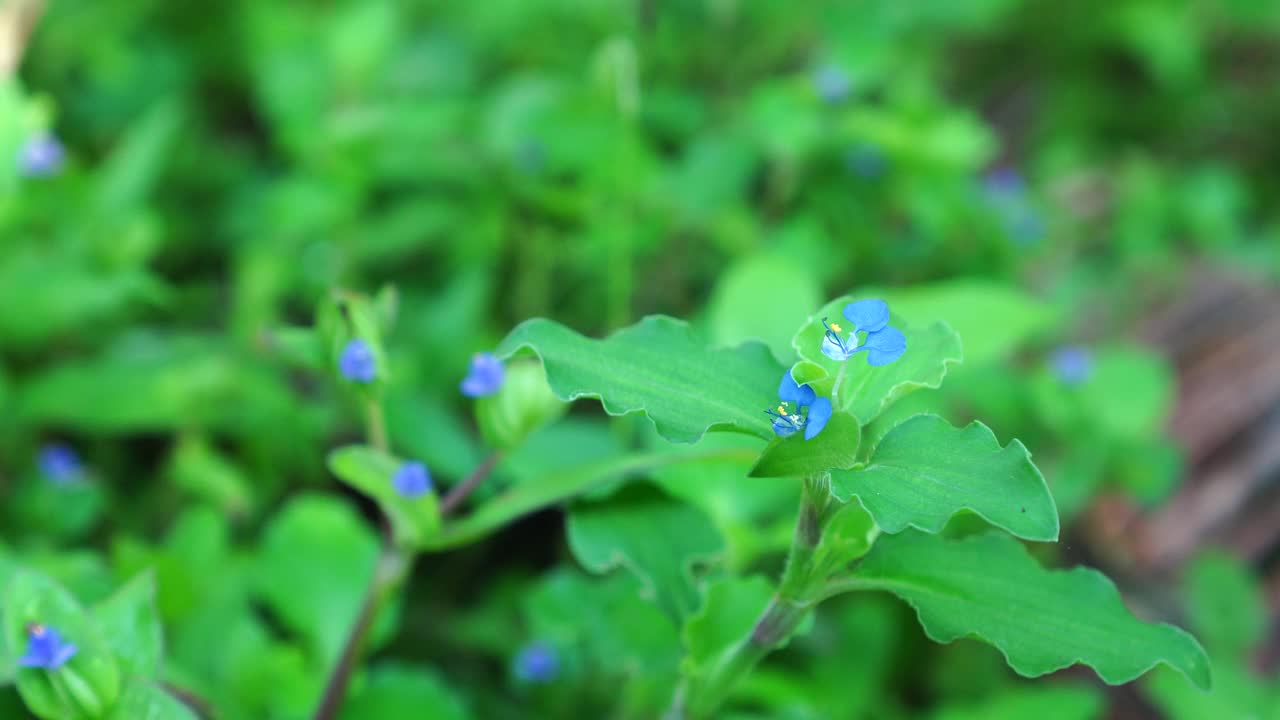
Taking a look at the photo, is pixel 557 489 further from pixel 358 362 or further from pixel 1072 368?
pixel 1072 368

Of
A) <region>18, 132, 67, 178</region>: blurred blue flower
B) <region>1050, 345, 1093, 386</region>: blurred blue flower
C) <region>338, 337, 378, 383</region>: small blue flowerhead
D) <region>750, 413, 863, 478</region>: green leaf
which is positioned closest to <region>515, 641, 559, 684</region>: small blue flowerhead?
<region>338, 337, 378, 383</region>: small blue flowerhead

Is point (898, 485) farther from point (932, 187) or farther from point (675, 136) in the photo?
point (675, 136)

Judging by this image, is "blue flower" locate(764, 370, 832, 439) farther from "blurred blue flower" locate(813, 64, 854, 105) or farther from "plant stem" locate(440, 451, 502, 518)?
"blurred blue flower" locate(813, 64, 854, 105)

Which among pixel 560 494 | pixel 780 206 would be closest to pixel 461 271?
pixel 780 206

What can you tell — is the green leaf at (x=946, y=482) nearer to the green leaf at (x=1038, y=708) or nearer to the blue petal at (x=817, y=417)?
the blue petal at (x=817, y=417)

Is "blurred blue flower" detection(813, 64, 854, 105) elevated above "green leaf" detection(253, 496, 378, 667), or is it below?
above

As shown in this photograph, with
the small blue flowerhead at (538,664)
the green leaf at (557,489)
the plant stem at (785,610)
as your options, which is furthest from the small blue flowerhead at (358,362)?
the small blue flowerhead at (538,664)
